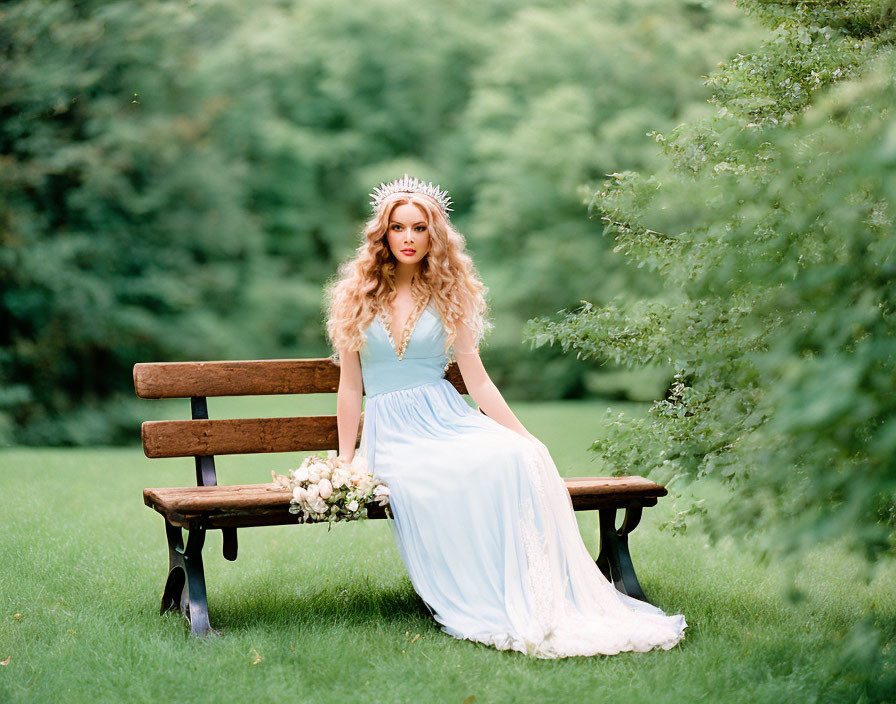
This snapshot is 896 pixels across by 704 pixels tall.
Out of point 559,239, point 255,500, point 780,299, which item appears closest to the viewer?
point 780,299

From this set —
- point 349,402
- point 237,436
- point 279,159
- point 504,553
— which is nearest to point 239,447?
point 237,436

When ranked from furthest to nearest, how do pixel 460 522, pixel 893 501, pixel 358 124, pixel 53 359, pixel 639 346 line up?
pixel 358 124 < pixel 53 359 < pixel 639 346 < pixel 460 522 < pixel 893 501

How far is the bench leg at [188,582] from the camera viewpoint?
12.2 ft

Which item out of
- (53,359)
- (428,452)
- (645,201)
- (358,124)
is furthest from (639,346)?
(358,124)

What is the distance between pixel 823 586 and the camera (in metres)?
4.56

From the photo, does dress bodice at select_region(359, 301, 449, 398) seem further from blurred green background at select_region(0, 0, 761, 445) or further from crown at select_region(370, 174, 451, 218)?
blurred green background at select_region(0, 0, 761, 445)

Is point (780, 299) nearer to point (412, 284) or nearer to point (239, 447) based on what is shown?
point (412, 284)

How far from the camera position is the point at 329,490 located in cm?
366

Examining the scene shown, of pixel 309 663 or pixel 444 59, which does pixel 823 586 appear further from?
pixel 444 59

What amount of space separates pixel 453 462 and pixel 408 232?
0.97 metres

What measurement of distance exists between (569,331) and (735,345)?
0.80 m

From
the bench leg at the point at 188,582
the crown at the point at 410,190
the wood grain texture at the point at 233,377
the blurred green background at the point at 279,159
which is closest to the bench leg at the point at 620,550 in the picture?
the wood grain texture at the point at 233,377

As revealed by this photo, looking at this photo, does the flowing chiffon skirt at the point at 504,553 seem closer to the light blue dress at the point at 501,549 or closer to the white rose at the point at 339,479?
the light blue dress at the point at 501,549

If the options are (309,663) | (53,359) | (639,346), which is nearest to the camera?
(309,663)
